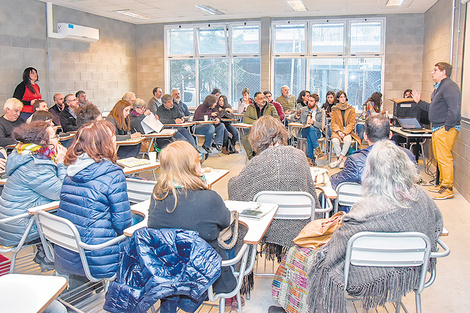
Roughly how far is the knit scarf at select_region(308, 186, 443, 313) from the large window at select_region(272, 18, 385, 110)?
9467 mm

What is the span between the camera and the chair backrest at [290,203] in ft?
9.59

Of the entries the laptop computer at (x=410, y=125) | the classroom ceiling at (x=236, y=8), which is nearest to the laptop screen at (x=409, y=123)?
the laptop computer at (x=410, y=125)

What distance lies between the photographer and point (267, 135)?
337cm

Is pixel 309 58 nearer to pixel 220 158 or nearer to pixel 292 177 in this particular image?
pixel 220 158

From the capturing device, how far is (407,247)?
214cm

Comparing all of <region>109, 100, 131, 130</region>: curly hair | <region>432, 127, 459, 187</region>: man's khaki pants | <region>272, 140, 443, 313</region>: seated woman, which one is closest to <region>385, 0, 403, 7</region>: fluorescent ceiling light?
<region>432, 127, 459, 187</region>: man's khaki pants

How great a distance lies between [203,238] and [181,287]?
0.28 meters

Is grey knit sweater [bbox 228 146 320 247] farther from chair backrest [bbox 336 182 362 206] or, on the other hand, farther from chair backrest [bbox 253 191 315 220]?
chair backrest [bbox 336 182 362 206]

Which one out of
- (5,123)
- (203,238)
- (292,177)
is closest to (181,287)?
(203,238)

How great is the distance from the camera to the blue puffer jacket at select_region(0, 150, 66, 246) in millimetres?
2977

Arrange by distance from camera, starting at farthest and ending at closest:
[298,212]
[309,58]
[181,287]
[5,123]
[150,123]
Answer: [309,58]
[150,123]
[5,123]
[298,212]
[181,287]

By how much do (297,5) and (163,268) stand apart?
28.6ft

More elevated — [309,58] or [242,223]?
[309,58]

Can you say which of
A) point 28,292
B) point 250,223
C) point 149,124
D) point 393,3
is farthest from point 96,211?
point 393,3
